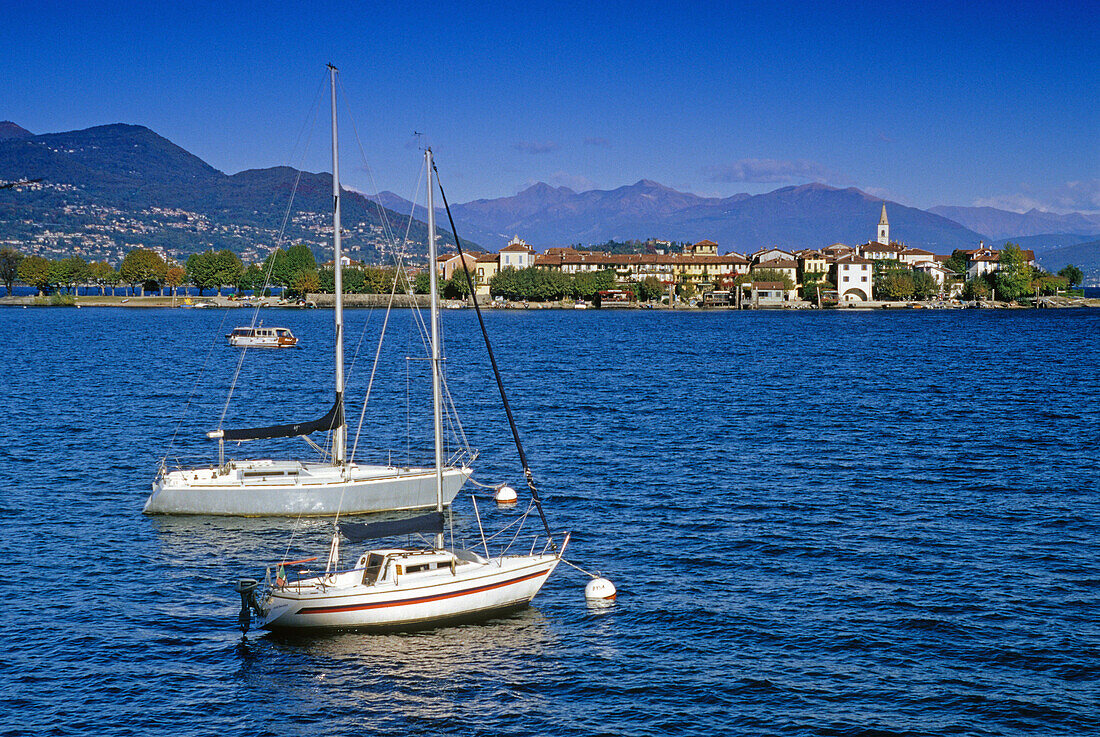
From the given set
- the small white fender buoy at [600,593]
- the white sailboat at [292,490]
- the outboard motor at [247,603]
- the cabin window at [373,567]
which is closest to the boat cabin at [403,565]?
the cabin window at [373,567]

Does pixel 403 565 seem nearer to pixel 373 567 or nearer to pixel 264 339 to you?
pixel 373 567

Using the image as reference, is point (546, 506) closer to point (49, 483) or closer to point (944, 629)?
point (944, 629)

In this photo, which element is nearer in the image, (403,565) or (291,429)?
(403,565)

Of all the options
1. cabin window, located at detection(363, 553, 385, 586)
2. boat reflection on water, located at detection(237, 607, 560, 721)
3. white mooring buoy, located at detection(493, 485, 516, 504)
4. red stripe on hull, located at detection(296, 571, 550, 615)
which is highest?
cabin window, located at detection(363, 553, 385, 586)

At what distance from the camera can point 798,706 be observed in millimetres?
24828

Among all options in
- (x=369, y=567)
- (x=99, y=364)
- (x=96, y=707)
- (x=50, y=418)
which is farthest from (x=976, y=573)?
(x=99, y=364)

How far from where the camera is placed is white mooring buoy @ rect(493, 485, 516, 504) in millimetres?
44844

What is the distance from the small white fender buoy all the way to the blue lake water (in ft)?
2.35

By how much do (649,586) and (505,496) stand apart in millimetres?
12729

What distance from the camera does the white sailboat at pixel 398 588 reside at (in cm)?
2898

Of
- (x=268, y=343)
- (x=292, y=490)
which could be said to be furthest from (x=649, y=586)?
(x=268, y=343)

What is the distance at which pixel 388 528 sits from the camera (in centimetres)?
3083

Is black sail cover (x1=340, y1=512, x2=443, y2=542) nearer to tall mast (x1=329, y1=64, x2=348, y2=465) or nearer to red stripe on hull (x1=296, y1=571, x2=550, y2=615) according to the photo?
red stripe on hull (x1=296, y1=571, x2=550, y2=615)

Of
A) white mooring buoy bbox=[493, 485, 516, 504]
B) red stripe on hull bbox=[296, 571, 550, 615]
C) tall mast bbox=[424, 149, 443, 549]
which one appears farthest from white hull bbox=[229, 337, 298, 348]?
red stripe on hull bbox=[296, 571, 550, 615]
